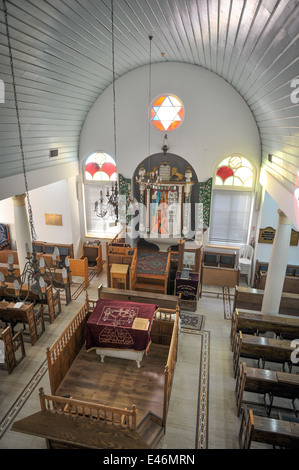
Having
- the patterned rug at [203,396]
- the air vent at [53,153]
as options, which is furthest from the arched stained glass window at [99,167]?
the patterned rug at [203,396]

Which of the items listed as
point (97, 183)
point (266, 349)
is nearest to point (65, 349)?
point (266, 349)

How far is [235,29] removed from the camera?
220 inches

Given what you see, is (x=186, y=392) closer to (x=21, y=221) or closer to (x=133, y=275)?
(x=133, y=275)

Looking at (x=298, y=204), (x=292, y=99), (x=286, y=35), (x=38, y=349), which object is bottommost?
(x=38, y=349)

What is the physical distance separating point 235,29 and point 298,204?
329 cm

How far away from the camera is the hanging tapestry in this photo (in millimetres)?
12414

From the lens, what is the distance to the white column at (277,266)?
843 centimetres

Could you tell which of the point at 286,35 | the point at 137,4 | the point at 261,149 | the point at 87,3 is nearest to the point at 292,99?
the point at 286,35

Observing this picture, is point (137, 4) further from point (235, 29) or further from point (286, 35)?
point (286, 35)

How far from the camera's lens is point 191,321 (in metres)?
10.1

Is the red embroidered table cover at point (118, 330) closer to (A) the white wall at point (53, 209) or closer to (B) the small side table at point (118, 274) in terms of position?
(B) the small side table at point (118, 274)

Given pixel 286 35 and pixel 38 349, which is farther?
pixel 38 349

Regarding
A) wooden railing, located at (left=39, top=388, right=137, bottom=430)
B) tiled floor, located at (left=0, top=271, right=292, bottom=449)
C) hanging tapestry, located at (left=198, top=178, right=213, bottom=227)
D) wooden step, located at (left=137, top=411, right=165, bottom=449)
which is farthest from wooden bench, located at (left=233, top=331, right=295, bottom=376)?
hanging tapestry, located at (left=198, top=178, right=213, bottom=227)

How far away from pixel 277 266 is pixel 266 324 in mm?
1616
